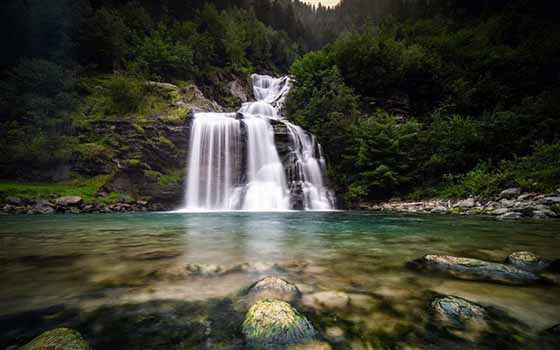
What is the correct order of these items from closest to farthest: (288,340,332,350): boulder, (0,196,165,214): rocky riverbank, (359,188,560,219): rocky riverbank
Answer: (288,340,332,350): boulder
(359,188,560,219): rocky riverbank
(0,196,165,214): rocky riverbank

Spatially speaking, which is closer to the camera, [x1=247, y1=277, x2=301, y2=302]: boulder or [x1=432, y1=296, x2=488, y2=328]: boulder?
[x1=432, y1=296, x2=488, y2=328]: boulder

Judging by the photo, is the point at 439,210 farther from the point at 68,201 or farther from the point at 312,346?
the point at 68,201

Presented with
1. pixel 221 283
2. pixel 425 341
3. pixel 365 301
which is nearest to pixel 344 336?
pixel 425 341

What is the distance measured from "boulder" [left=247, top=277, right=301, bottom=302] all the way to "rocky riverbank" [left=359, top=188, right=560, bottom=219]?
422 inches

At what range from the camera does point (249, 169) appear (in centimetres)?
1772

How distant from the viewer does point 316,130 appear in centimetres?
1969

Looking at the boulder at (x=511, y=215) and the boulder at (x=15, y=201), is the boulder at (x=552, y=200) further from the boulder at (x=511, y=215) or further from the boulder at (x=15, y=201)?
the boulder at (x=15, y=201)

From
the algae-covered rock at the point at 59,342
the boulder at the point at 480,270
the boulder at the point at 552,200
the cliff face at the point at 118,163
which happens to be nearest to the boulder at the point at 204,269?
the algae-covered rock at the point at 59,342

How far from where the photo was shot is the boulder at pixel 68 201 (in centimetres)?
1236

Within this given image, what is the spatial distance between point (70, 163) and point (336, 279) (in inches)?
721

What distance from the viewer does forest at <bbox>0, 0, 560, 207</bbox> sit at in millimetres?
13844

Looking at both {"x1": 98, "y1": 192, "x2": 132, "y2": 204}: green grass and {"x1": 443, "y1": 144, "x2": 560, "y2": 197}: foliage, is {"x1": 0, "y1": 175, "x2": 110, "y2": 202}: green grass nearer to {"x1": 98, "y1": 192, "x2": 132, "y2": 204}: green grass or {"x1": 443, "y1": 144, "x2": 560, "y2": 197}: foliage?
{"x1": 98, "y1": 192, "x2": 132, "y2": 204}: green grass

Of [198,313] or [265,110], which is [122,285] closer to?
[198,313]

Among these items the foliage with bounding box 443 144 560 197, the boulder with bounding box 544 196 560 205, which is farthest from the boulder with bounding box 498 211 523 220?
the foliage with bounding box 443 144 560 197
